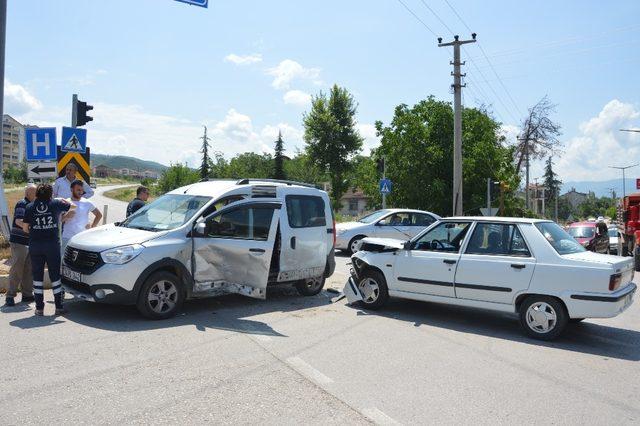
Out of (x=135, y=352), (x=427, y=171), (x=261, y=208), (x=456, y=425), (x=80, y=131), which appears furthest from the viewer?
(x=427, y=171)

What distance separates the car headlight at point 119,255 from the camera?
7.02m

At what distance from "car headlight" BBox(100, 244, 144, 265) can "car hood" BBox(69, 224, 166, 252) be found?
0.24 ft

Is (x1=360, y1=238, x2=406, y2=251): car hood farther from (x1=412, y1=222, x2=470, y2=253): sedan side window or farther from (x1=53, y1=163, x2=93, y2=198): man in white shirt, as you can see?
(x1=53, y1=163, x2=93, y2=198): man in white shirt

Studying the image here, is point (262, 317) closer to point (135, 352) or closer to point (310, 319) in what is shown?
point (310, 319)

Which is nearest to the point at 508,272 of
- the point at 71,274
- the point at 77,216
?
the point at 71,274

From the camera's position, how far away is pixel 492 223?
761cm

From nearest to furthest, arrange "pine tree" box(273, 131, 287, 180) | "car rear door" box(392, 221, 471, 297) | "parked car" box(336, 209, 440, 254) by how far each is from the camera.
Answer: "car rear door" box(392, 221, 471, 297)
"parked car" box(336, 209, 440, 254)
"pine tree" box(273, 131, 287, 180)

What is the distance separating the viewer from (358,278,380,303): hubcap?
852 centimetres

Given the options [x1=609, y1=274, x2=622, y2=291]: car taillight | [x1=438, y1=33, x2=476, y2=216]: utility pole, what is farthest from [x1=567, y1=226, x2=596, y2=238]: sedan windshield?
[x1=609, y1=274, x2=622, y2=291]: car taillight

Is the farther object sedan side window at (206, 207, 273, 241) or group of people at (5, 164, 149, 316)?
sedan side window at (206, 207, 273, 241)

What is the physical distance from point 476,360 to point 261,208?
13.0 feet

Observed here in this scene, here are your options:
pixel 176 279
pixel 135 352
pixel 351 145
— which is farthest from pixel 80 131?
pixel 351 145

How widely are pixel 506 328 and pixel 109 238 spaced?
18.3ft

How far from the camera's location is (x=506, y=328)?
7.68 m
